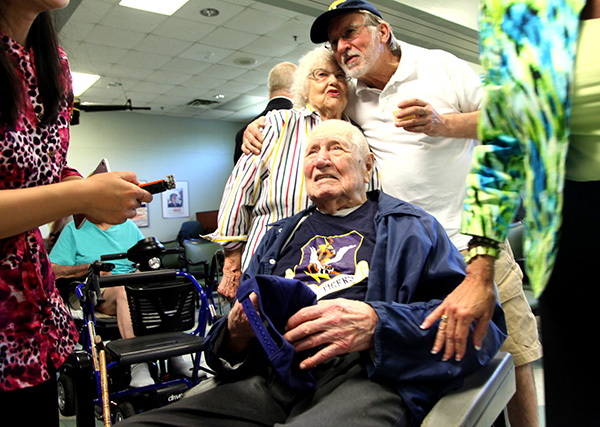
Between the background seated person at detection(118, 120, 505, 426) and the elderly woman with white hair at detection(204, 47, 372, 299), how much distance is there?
18cm

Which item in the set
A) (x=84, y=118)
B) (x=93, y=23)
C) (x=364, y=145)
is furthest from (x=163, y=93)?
(x=364, y=145)

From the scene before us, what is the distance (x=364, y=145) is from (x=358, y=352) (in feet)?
2.77

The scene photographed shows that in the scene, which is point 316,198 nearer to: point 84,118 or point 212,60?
point 212,60

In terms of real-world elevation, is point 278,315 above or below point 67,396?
above

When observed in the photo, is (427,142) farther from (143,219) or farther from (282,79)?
(143,219)

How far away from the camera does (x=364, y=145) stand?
182 centimetres

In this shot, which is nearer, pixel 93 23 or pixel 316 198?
pixel 316 198

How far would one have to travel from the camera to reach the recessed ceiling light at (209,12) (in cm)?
Result: 577

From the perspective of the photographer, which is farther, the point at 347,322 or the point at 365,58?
the point at 365,58

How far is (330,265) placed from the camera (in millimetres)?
1536

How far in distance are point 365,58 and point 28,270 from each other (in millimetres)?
1489

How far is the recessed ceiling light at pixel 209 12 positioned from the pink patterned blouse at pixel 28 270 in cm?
527

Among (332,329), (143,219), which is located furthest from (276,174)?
(143,219)

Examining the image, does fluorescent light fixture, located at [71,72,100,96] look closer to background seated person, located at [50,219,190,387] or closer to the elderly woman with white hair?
background seated person, located at [50,219,190,387]
